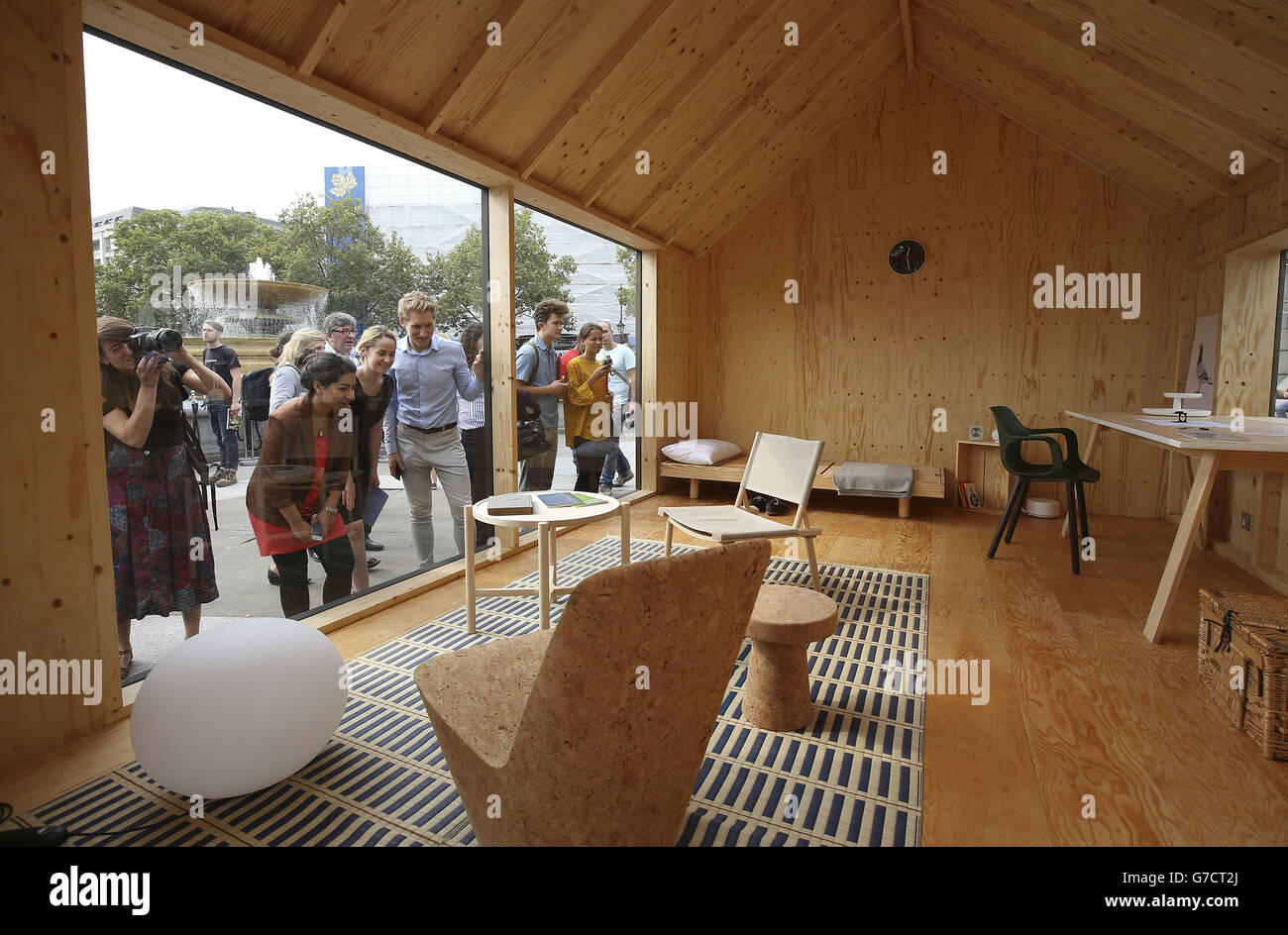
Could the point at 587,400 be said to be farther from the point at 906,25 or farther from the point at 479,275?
the point at 906,25

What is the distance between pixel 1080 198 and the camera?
554cm

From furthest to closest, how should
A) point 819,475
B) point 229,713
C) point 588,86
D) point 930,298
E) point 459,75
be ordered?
point 930,298
point 819,475
point 588,86
point 459,75
point 229,713

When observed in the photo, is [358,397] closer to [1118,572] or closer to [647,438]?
[647,438]

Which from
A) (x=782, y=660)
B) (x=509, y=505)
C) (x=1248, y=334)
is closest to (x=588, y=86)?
(x=509, y=505)

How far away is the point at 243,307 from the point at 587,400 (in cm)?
270

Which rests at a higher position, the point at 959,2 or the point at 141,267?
the point at 959,2

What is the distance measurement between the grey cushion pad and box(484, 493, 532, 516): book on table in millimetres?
3099

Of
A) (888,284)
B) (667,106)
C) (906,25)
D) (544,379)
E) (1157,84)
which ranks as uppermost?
(906,25)

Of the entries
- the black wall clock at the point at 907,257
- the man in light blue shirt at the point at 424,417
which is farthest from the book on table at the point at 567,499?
the black wall clock at the point at 907,257

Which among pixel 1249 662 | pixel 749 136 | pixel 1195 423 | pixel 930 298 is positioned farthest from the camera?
pixel 930 298

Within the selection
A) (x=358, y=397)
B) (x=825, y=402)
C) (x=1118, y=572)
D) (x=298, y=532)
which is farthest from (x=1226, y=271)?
(x=298, y=532)

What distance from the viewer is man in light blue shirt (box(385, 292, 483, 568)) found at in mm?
3639

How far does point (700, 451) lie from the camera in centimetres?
620
